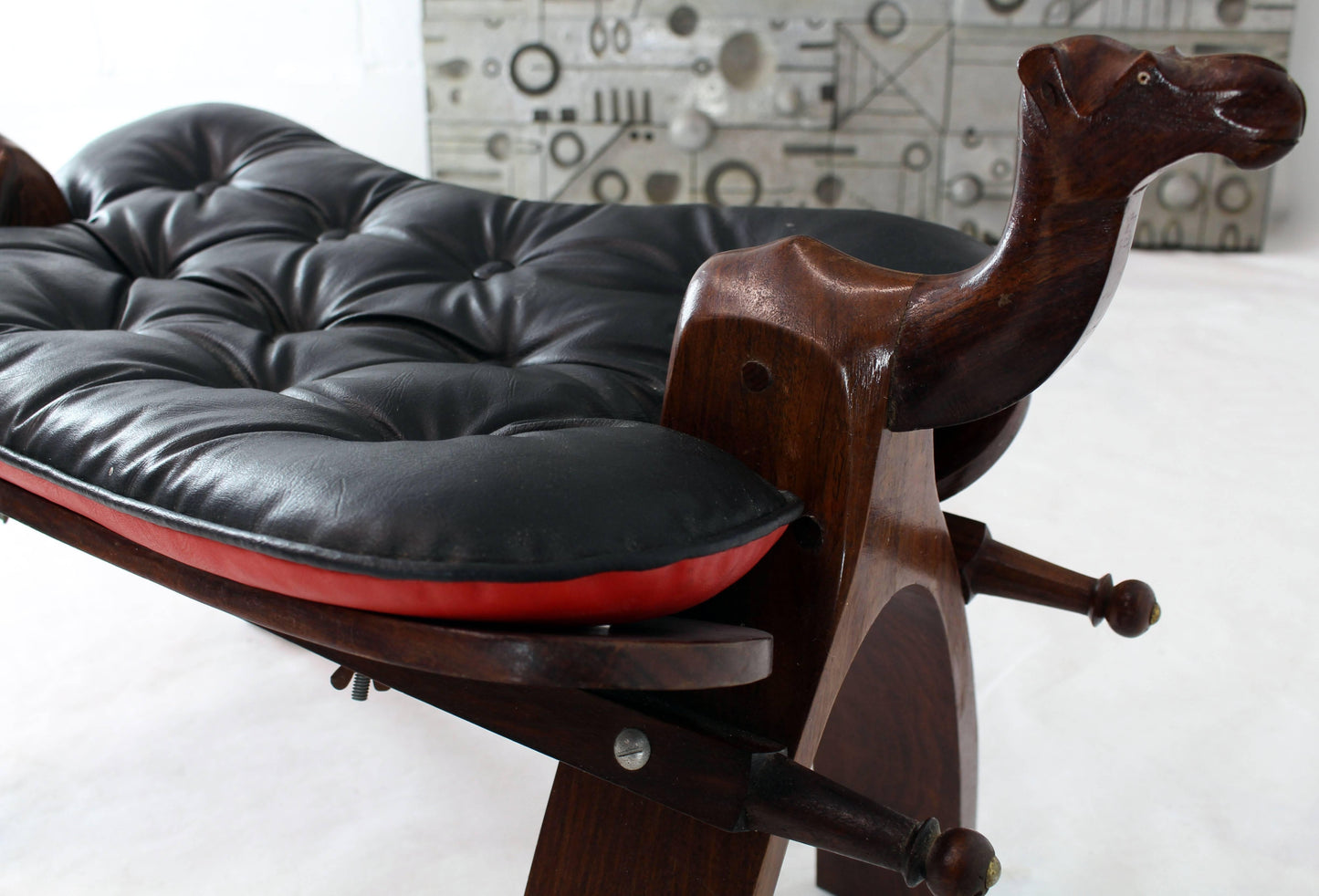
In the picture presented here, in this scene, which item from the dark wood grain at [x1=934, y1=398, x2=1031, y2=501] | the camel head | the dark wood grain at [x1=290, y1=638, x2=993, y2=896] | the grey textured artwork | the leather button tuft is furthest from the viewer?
the grey textured artwork

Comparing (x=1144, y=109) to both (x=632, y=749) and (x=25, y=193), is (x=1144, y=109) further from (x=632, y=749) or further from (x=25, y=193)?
(x=25, y=193)

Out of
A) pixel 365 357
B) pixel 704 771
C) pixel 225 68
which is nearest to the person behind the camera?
pixel 704 771

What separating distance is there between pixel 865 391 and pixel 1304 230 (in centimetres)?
304

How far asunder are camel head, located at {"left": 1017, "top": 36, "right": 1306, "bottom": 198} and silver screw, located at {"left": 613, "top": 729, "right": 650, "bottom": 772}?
31 cm

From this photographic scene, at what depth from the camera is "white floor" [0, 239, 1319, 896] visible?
3.08 ft

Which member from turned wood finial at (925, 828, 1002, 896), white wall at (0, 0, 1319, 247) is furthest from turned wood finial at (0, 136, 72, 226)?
white wall at (0, 0, 1319, 247)

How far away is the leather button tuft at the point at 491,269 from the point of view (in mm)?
871

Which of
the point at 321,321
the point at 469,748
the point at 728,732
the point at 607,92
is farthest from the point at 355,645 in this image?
the point at 607,92

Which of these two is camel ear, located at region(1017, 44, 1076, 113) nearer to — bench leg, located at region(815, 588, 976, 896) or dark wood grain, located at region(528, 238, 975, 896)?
dark wood grain, located at region(528, 238, 975, 896)

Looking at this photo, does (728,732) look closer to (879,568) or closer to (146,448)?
(879,568)

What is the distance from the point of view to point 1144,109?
1.44 ft

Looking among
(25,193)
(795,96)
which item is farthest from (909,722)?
(795,96)

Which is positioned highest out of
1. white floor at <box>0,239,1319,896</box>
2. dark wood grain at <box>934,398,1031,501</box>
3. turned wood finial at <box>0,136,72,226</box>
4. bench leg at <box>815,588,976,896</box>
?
turned wood finial at <box>0,136,72,226</box>

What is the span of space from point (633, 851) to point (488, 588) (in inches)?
9.6
